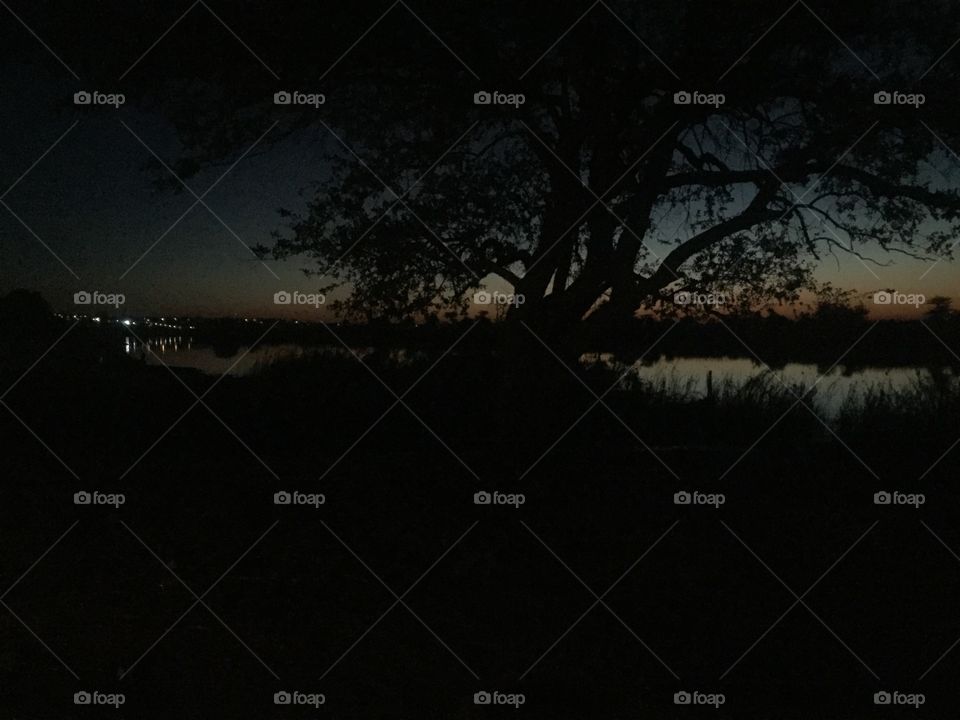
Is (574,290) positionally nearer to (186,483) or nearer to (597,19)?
(597,19)

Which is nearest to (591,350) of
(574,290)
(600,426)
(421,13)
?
(574,290)

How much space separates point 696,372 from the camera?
927 centimetres

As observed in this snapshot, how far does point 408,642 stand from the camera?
5430 millimetres

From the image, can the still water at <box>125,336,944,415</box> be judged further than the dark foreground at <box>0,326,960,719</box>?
Yes

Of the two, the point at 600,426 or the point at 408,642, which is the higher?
the point at 600,426

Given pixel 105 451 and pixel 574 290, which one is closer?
pixel 574 290

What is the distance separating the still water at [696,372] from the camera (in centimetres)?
879

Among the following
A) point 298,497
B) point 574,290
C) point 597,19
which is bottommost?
point 298,497

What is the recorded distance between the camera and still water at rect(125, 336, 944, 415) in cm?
879

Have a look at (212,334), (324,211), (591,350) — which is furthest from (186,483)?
(591,350)

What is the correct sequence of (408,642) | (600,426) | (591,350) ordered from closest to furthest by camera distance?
1. (408,642)
2. (591,350)
3. (600,426)

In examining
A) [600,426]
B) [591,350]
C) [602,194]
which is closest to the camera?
[602,194]

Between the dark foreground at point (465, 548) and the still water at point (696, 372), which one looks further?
the still water at point (696, 372)

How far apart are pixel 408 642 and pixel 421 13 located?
15.6 feet
